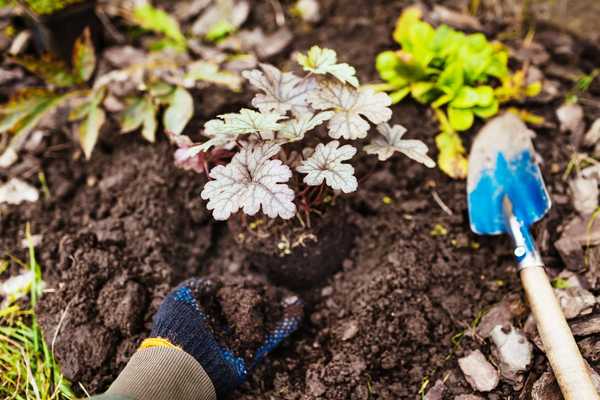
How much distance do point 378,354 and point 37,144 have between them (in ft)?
5.13

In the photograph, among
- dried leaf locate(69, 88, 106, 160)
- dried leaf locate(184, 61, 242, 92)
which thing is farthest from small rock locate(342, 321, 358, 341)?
dried leaf locate(69, 88, 106, 160)

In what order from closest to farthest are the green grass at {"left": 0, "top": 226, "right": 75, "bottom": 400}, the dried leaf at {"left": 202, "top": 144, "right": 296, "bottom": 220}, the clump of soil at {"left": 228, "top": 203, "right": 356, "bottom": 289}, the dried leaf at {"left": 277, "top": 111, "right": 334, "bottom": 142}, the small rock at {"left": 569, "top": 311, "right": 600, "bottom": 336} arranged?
the dried leaf at {"left": 202, "top": 144, "right": 296, "bottom": 220}, the dried leaf at {"left": 277, "top": 111, "right": 334, "bottom": 142}, the small rock at {"left": 569, "top": 311, "right": 600, "bottom": 336}, the green grass at {"left": 0, "top": 226, "right": 75, "bottom": 400}, the clump of soil at {"left": 228, "top": 203, "right": 356, "bottom": 289}

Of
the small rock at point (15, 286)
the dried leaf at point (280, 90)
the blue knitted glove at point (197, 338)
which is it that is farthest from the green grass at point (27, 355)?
the dried leaf at point (280, 90)

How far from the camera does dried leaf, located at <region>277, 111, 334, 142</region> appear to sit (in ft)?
5.09

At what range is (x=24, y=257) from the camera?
6.71 ft

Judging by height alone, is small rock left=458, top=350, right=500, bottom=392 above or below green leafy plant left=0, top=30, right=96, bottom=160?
below

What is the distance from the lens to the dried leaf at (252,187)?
1.43m

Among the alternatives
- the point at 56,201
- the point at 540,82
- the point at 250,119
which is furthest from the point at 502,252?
the point at 56,201

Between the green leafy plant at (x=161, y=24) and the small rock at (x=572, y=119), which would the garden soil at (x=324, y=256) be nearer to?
the small rock at (x=572, y=119)

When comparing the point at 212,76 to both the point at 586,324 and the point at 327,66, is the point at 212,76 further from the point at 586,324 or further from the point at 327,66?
the point at 586,324

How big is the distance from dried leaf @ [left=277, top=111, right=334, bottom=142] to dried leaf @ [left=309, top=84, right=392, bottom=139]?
0.04 m

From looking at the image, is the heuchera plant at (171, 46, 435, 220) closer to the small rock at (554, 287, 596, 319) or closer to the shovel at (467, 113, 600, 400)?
the shovel at (467, 113, 600, 400)

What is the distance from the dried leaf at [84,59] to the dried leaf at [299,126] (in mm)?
1091

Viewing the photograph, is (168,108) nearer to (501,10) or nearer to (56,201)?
(56,201)
